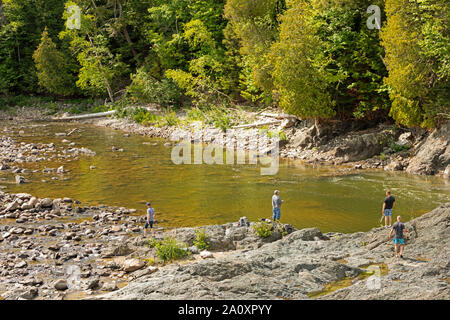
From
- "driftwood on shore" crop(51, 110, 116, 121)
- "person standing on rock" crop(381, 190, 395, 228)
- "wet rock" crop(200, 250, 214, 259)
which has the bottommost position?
"wet rock" crop(200, 250, 214, 259)

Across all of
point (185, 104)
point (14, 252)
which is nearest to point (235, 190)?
point (14, 252)

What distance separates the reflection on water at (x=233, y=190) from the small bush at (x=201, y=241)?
2674 mm

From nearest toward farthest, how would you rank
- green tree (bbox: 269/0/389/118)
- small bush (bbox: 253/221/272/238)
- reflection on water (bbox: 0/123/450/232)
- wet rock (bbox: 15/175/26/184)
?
small bush (bbox: 253/221/272/238) → reflection on water (bbox: 0/123/450/232) → wet rock (bbox: 15/175/26/184) → green tree (bbox: 269/0/389/118)

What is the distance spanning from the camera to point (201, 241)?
14289mm

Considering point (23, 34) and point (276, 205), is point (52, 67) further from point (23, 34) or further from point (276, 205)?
point (276, 205)

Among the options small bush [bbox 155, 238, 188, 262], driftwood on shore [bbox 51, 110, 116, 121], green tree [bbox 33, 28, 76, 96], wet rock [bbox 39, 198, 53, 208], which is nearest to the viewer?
small bush [bbox 155, 238, 188, 262]

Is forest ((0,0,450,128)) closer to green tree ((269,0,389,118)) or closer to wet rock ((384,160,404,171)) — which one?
green tree ((269,0,389,118))

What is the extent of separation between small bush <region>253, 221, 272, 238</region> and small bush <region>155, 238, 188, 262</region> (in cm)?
253

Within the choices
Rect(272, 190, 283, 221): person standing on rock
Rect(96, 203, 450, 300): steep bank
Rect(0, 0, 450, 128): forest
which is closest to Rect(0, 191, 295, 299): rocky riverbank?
Rect(272, 190, 283, 221): person standing on rock

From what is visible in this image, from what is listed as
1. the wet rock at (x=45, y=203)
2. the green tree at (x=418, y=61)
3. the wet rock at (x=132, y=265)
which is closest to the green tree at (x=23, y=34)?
the wet rock at (x=45, y=203)

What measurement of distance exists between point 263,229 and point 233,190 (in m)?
7.37

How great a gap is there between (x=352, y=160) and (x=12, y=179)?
1944 cm

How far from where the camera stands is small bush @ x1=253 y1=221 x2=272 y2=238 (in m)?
14.7

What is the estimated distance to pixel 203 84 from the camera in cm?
4272
